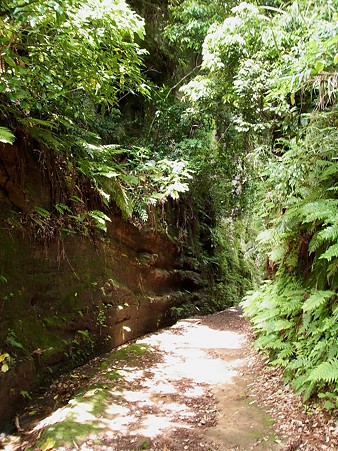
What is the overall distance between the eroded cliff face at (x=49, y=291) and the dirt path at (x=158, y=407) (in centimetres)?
37

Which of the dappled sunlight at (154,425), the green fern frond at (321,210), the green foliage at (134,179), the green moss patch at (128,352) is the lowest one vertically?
the green moss patch at (128,352)

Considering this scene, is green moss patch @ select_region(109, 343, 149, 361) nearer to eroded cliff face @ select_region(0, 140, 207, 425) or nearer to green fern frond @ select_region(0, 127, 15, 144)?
eroded cliff face @ select_region(0, 140, 207, 425)

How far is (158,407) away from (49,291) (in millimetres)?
2529

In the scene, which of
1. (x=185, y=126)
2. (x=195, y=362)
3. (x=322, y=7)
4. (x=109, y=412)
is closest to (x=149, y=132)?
(x=185, y=126)

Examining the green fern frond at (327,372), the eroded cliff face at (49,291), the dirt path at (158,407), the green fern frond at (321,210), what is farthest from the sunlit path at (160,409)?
the green fern frond at (321,210)

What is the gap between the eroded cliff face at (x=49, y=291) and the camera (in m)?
4.73

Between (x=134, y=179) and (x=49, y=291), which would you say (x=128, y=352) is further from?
(x=134, y=179)

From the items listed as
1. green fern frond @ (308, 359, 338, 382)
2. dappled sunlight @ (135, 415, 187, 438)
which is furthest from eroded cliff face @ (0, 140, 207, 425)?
green fern frond @ (308, 359, 338, 382)

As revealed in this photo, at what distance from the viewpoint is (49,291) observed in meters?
5.56

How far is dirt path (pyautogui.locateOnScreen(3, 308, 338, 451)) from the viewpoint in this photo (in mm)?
3508

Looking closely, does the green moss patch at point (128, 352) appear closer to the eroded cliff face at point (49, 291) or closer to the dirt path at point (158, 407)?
the dirt path at point (158, 407)

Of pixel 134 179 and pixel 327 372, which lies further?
pixel 134 179

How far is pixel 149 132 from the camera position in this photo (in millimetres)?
10078

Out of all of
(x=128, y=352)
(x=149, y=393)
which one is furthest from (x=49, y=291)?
(x=149, y=393)
